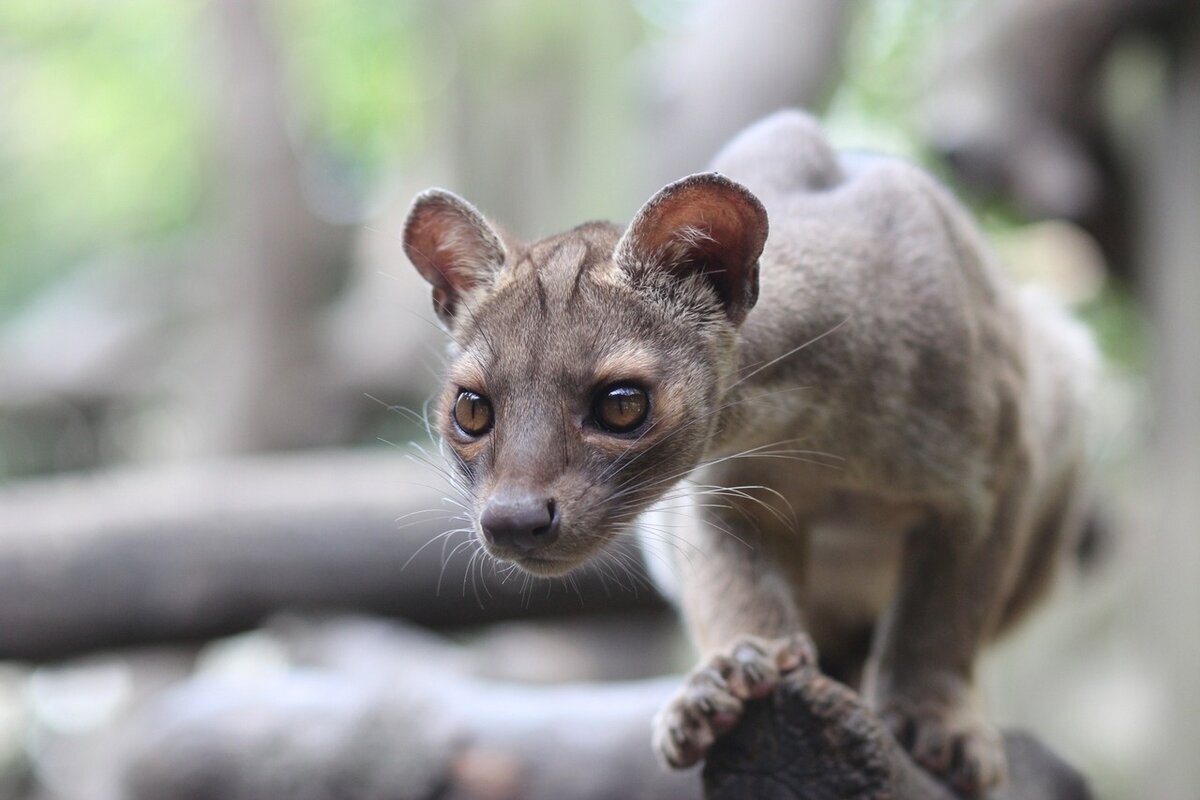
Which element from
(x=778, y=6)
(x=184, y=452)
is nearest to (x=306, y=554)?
(x=778, y=6)

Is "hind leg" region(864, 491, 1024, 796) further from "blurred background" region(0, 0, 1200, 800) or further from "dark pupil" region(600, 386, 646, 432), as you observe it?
"blurred background" region(0, 0, 1200, 800)

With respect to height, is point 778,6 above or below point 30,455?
above

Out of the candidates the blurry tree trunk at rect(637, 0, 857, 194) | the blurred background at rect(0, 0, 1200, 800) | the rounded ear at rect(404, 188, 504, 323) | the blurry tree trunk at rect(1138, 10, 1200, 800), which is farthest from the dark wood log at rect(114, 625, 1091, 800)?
the blurry tree trunk at rect(1138, 10, 1200, 800)

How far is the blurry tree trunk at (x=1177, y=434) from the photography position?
274 inches

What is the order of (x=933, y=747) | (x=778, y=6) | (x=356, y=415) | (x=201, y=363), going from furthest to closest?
1. (x=201, y=363)
2. (x=356, y=415)
3. (x=778, y=6)
4. (x=933, y=747)

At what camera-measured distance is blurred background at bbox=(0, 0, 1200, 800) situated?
22.8 ft

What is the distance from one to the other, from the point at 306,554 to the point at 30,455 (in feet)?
33.7

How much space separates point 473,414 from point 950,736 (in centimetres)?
165

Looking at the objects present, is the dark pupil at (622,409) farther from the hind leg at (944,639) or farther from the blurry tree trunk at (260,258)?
the blurry tree trunk at (260,258)

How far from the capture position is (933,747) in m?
3.47

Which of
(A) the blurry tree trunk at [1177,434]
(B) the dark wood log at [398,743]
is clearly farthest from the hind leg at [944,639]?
(A) the blurry tree trunk at [1177,434]

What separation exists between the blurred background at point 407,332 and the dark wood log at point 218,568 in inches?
0.7

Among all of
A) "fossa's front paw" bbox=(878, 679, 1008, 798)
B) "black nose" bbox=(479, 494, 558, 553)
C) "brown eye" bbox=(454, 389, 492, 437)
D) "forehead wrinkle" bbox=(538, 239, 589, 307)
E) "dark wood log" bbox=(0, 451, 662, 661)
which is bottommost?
"dark wood log" bbox=(0, 451, 662, 661)

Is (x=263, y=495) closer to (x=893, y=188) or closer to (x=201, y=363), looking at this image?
(x=893, y=188)
